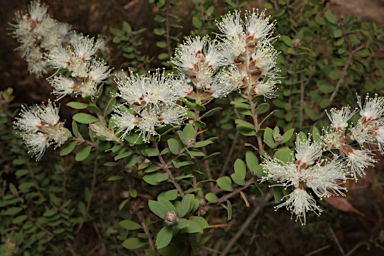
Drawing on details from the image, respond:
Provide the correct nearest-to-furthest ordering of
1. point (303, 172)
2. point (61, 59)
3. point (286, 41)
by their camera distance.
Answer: point (303, 172)
point (61, 59)
point (286, 41)

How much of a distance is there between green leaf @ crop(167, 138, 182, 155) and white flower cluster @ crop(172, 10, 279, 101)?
170 mm

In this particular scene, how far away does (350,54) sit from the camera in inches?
75.3

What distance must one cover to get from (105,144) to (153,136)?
19 cm

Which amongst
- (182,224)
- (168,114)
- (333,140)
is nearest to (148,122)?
(168,114)

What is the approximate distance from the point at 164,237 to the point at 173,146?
0.27 meters

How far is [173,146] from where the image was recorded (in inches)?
53.9

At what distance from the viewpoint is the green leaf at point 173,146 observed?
1.36m

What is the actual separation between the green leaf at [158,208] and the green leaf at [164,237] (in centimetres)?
4

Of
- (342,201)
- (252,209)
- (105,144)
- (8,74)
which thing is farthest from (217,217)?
(8,74)

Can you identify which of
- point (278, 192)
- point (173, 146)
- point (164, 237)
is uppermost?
point (173, 146)

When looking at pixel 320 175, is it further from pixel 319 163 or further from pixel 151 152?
pixel 151 152

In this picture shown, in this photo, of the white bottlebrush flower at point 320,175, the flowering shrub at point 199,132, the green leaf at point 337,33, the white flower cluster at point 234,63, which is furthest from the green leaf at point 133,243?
the green leaf at point 337,33

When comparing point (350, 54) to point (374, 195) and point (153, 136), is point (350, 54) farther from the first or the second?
point (374, 195)

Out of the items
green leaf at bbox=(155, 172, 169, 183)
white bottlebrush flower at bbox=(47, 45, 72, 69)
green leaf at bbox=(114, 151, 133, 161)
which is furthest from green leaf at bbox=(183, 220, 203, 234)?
white bottlebrush flower at bbox=(47, 45, 72, 69)
